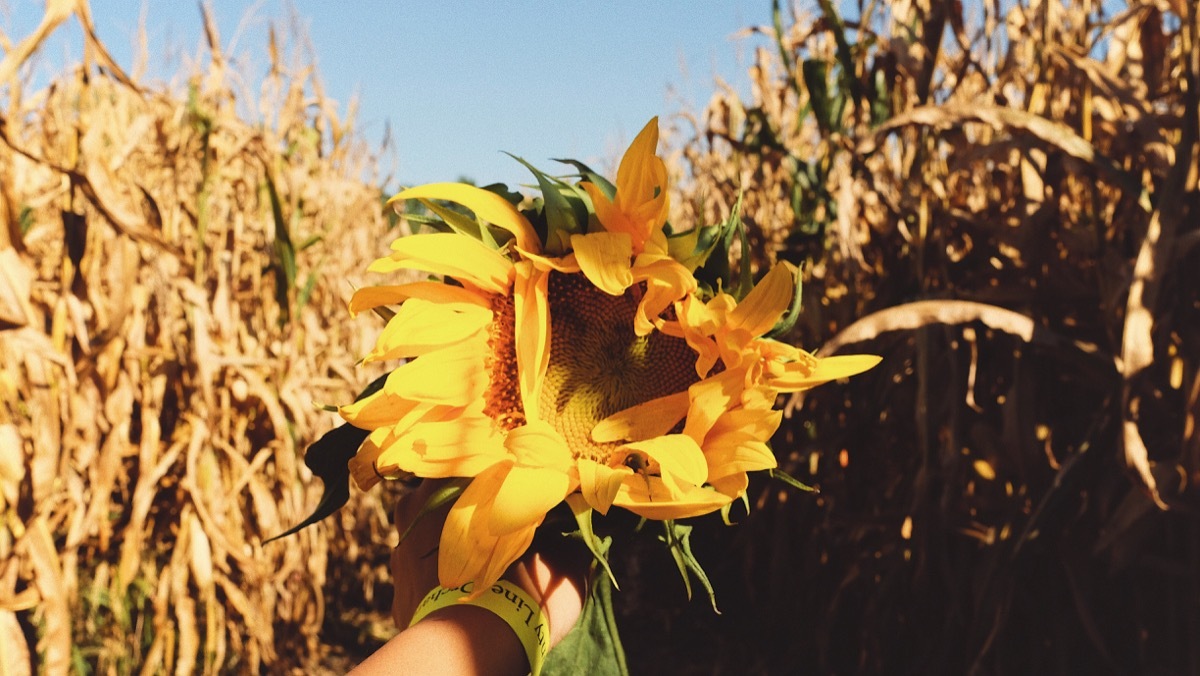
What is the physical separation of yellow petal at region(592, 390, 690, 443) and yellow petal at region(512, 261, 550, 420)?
8 centimetres

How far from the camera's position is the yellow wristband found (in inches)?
30.6

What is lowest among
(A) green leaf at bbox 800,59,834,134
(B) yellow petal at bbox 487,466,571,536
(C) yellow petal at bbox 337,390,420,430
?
(B) yellow petal at bbox 487,466,571,536

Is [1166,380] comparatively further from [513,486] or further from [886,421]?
[513,486]

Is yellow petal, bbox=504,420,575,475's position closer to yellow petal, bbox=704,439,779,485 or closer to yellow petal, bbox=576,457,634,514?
yellow petal, bbox=576,457,634,514

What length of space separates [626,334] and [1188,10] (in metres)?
1.50

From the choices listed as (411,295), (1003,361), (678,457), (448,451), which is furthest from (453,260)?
(1003,361)

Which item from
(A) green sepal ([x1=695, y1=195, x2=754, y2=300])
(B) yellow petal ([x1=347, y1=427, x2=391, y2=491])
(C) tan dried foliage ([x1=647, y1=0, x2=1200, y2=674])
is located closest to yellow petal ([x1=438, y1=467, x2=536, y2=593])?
(B) yellow petal ([x1=347, y1=427, x2=391, y2=491])

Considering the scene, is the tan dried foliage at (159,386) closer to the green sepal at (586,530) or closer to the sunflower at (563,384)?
the sunflower at (563,384)

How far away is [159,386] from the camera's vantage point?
2.43m

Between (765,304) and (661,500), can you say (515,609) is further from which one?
(765,304)

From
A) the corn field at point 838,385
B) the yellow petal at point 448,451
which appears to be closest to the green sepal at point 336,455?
the yellow petal at point 448,451

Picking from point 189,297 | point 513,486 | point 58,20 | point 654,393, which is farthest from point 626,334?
point 189,297

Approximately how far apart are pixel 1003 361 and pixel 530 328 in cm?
168

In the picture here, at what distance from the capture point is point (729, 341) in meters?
0.80
